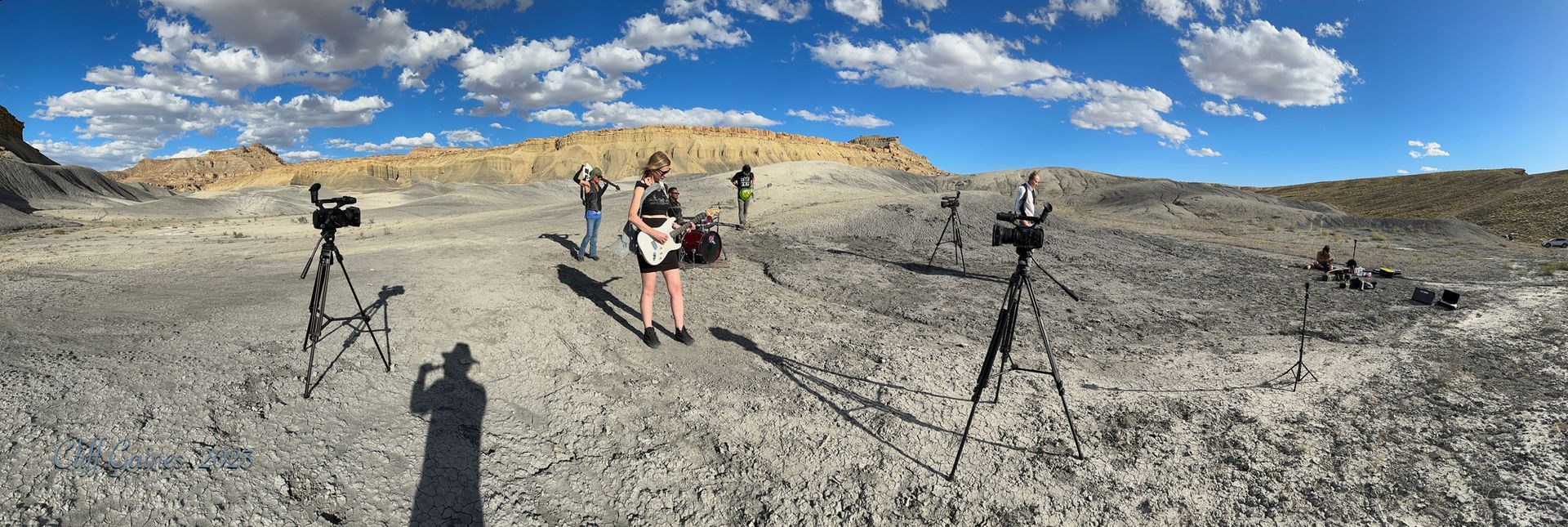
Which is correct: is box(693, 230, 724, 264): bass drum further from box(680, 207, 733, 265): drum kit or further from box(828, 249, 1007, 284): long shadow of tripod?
box(828, 249, 1007, 284): long shadow of tripod

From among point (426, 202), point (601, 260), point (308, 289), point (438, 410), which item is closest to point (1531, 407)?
point (438, 410)

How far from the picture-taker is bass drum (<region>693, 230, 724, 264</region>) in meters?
9.73

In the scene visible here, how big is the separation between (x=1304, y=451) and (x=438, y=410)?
6.03 m

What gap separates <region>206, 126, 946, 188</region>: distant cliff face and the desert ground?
113694 mm

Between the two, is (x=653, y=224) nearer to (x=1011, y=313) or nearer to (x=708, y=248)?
(x=1011, y=313)

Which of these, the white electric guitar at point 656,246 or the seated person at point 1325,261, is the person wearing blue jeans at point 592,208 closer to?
the white electric guitar at point 656,246

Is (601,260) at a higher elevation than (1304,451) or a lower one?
higher

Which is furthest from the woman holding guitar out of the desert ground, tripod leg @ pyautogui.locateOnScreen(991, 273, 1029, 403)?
tripod leg @ pyautogui.locateOnScreen(991, 273, 1029, 403)

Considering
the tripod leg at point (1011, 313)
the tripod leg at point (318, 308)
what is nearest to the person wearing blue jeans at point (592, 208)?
the tripod leg at point (318, 308)

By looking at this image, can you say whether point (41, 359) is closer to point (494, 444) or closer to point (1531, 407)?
point (494, 444)

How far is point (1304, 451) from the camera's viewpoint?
3975 mm

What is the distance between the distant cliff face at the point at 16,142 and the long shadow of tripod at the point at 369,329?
169 feet

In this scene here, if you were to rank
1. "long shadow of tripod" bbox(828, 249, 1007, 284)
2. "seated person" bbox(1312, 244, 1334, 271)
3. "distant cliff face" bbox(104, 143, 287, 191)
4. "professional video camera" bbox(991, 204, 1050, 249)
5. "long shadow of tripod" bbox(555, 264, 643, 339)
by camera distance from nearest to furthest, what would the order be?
1. "professional video camera" bbox(991, 204, 1050, 249)
2. "long shadow of tripod" bbox(555, 264, 643, 339)
3. "long shadow of tripod" bbox(828, 249, 1007, 284)
4. "seated person" bbox(1312, 244, 1334, 271)
5. "distant cliff face" bbox(104, 143, 287, 191)

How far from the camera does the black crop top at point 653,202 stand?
5.41 metres
